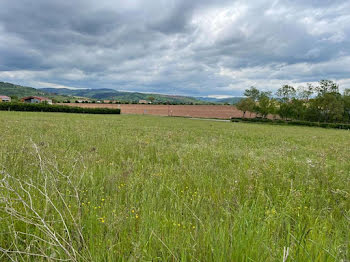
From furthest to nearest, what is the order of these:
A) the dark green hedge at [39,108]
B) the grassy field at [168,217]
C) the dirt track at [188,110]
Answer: the dirt track at [188,110]
the dark green hedge at [39,108]
the grassy field at [168,217]

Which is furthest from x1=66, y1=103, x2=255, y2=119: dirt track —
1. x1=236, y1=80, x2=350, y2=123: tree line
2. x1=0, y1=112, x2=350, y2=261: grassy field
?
x1=0, y1=112, x2=350, y2=261: grassy field

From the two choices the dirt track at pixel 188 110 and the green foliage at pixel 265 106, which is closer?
the green foliage at pixel 265 106

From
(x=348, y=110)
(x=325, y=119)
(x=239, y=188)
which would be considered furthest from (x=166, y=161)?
(x=348, y=110)

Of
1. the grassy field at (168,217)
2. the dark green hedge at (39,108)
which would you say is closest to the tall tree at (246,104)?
the dark green hedge at (39,108)

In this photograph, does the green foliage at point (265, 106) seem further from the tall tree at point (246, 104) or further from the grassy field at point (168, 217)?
the grassy field at point (168, 217)

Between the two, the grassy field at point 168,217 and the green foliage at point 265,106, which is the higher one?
the green foliage at point 265,106

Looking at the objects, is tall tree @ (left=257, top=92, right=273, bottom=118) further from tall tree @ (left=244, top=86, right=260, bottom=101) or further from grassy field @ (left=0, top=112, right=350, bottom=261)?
grassy field @ (left=0, top=112, right=350, bottom=261)

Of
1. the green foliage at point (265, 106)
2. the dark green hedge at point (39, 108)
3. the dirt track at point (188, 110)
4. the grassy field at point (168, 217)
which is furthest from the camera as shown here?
the dirt track at point (188, 110)

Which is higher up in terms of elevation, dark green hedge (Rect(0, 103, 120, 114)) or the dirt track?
the dirt track

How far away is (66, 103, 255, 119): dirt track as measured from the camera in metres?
68.4

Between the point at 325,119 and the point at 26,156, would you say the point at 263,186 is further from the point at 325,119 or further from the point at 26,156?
the point at 325,119

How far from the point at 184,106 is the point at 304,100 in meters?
38.5

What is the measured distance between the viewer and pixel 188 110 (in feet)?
236

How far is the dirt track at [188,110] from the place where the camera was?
68.4m
